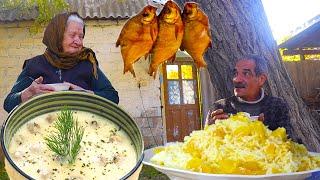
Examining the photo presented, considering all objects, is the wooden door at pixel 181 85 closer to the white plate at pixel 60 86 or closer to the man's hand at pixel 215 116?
the man's hand at pixel 215 116

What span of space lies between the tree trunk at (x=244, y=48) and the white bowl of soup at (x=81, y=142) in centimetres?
40

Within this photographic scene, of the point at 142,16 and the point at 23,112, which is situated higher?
the point at 142,16

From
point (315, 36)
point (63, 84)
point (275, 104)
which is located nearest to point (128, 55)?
point (63, 84)

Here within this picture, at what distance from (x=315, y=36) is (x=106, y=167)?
1225 mm

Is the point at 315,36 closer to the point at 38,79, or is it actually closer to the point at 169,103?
the point at 169,103

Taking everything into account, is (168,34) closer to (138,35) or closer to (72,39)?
(138,35)

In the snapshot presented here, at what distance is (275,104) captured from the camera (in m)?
1.01

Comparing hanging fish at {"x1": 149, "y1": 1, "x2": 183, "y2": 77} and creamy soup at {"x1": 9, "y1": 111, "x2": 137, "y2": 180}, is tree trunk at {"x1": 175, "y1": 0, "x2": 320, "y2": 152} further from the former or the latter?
creamy soup at {"x1": 9, "y1": 111, "x2": 137, "y2": 180}

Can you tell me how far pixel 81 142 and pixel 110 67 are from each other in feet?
1.61

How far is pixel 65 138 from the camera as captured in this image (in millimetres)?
715

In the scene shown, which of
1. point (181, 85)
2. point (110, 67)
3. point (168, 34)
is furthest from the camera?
point (181, 85)

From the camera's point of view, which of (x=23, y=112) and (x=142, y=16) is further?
(x=142, y=16)

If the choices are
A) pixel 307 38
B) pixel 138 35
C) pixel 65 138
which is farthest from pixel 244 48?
pixel 307 38

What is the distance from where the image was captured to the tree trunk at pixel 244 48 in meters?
1.08
